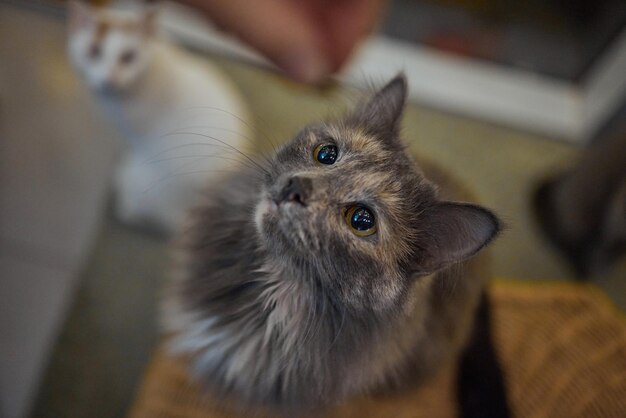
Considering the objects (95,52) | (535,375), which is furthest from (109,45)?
(535,375)

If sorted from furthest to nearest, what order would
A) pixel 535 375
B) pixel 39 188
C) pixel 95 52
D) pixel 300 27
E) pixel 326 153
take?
pixel 39 188 < pixel 300 27 < pixel 95 52 < pixel 535 375 < pixel 326 153

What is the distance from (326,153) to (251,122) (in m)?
1.05

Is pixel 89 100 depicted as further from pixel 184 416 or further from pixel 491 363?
pixel 491 363

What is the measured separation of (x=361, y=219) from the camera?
2.81 ft

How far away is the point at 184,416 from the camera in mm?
1190

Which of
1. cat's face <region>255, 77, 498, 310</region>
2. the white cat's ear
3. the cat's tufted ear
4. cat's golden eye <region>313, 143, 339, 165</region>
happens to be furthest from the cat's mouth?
the white cat's ear

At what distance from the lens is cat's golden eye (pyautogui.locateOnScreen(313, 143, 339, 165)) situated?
3.04ft

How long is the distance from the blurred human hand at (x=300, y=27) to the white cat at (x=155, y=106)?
0.20 m

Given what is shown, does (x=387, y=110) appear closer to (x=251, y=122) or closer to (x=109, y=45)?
(x=109, y=45)

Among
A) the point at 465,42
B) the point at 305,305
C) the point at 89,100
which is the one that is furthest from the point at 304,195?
the point at 465,42

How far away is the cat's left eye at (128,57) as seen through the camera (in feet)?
4.53

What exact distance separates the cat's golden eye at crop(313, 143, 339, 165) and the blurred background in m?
0.33

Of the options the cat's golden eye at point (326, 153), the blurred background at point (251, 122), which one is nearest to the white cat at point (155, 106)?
the blurred background at point (251, 122)

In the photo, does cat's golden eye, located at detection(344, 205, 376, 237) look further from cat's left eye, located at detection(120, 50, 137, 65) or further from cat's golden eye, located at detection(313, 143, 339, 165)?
cat's left eye, located at detection(120, 50, 137, 65)
